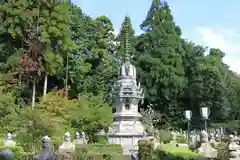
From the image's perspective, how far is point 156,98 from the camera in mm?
44281

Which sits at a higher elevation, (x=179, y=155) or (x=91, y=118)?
(x=91, y=118)

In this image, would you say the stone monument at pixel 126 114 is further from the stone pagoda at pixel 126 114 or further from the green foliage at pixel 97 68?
the green foliage at pixel 97 68

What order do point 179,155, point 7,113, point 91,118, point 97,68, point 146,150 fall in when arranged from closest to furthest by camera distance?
point 179,155, point 146,150, point 7,113, point 91,118, point 97,68

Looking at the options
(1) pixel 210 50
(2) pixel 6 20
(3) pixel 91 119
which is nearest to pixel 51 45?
(2) pixel 6 20

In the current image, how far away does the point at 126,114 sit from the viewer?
30844 mm

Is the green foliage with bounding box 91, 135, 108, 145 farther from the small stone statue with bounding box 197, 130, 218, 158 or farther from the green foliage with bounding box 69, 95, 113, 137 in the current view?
the small stone statue with bounding box 197, 130, 218, 158

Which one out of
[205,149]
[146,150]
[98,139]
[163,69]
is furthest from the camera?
[163,69]

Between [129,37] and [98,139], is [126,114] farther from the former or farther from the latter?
[129,37]

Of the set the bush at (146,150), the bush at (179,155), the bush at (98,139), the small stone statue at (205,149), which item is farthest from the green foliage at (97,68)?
the small stone statue at (205,149)

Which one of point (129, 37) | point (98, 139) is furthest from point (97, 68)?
point (98, 139)

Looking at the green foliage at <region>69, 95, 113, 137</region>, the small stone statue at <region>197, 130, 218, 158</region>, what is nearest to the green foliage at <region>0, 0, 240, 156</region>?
the green foliage at <region>69, 95, 113, 137</region>

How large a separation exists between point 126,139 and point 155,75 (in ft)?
49.8

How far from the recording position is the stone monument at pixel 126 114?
30.0 meters

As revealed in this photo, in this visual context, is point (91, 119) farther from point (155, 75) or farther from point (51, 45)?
point (155, 75)
